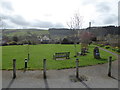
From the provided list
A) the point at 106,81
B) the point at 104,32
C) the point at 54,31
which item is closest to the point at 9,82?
the point at 106,81

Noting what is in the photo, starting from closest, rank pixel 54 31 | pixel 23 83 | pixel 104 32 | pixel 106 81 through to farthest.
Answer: pixel 23 83, pixel 106 81, pixel 104 32, pixel 54 31

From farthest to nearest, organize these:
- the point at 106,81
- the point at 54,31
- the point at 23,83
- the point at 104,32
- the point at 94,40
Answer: the point at 54,31
the point at 104,32
the point at 94,40
the point at 106,81
the point at 23,83

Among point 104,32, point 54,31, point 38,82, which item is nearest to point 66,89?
point 38,82

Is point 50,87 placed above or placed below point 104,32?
below

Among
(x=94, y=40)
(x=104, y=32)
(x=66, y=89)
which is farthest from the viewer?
(x=104, y=32)

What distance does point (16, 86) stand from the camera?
4320 millimetres

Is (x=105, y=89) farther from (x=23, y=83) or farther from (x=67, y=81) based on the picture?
(x=23, y=83)

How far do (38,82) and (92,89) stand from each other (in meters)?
2.37

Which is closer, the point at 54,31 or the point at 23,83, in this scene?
the point at 23,83

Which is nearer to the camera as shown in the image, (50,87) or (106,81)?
(50,87)

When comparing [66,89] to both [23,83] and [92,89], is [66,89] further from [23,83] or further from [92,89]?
[23,83]

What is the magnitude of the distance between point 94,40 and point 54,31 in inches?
1868

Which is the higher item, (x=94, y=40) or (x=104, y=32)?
(x=104, y=32)

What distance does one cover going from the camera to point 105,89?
165 inches
